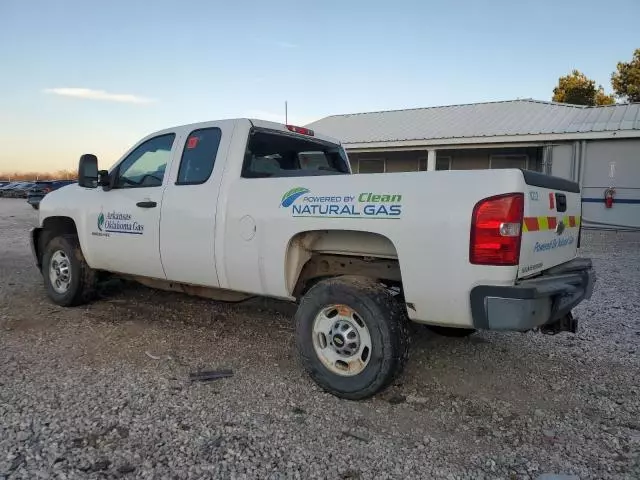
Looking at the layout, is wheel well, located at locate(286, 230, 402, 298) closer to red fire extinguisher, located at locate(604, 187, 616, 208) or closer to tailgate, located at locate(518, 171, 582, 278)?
tailgate, located at locate(518, 171, 582, 278)

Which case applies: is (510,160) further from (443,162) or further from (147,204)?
(147,204)

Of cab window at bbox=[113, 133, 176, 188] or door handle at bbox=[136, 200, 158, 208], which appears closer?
door handle at bbox=[136, 200, 158, 208]

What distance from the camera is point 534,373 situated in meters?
4.09

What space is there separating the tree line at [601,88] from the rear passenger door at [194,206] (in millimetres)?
31416

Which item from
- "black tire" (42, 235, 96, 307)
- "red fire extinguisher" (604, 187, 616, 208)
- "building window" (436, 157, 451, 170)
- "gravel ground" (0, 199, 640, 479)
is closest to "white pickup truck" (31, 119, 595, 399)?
"black tire" (42, 235, 96, 307)

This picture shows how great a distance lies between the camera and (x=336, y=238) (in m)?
3.74

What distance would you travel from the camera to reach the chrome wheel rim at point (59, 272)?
5738mm

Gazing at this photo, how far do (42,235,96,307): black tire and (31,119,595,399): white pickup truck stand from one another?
20 centimetres

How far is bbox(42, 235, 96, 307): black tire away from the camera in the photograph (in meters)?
5.56

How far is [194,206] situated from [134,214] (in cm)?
89

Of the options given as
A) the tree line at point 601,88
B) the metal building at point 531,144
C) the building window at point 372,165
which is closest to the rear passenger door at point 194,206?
the metal building at point 531,144

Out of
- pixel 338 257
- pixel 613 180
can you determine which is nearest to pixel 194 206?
pixel 338 257

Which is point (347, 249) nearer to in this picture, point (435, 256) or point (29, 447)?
point (435, 256)

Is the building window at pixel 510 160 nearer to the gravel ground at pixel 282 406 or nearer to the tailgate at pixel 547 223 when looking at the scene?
the gravel ground at pixel 282 406
